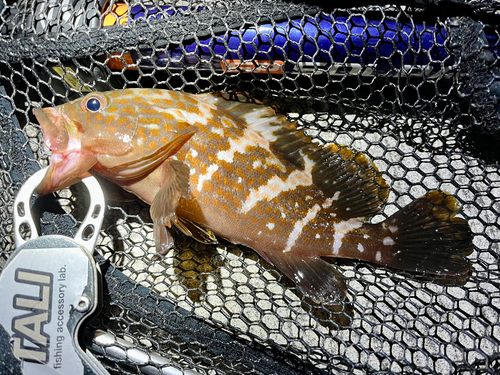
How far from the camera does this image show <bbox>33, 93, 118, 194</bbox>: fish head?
5.86ft

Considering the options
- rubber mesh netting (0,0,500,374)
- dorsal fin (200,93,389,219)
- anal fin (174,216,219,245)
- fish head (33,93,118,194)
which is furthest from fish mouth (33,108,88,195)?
dorsal fin (200,93,389,219)

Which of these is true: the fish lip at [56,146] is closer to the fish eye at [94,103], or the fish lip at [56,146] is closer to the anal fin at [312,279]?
the fish eye at [94,103]

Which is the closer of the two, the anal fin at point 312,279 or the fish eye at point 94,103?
the fish eye at point 94,103

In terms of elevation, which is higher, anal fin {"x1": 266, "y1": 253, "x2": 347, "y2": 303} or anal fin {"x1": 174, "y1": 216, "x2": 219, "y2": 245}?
anal fin {"x1": 174, "y1": 216, "x2": 219, "y2": 245}

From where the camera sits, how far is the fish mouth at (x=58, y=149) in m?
1.78

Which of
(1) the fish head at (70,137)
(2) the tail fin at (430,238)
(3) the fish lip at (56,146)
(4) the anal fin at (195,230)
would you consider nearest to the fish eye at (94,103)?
(1) the fish head at (70,137)

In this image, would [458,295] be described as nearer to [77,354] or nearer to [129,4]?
[77,354]

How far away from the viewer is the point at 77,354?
6.00ft

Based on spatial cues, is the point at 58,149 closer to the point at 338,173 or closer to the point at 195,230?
the point at 195,230

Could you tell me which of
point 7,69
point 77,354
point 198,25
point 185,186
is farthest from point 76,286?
point 198,25

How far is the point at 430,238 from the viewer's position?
206 cm

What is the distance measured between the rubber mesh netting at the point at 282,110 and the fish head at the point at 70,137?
0.95 ft

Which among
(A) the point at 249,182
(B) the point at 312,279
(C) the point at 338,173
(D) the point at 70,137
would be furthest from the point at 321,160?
(D) the point at 70,137

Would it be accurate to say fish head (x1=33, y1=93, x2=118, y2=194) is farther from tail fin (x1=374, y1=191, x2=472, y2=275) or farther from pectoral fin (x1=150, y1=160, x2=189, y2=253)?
tail fin (x1=374, y1=191, x2=472, y2=275)
